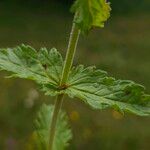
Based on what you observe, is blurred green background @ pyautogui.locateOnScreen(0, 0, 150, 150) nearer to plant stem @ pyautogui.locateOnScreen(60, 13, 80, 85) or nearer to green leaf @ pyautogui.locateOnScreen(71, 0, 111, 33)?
plant stem @ pyautogui.locateOnScreen(60, 13, 80, 85)

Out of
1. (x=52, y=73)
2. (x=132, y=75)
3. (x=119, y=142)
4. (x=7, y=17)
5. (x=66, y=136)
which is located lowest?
(x=66, y=136)

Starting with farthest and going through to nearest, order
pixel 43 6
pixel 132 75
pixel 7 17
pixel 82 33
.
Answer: pixel 43 6 < pixel 7 17 < pixel 132 75 < pixel 82 33

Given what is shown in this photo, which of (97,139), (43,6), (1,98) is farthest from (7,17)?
(97,139)

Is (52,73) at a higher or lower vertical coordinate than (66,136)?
higher

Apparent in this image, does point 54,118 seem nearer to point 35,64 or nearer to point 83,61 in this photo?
point 35,64

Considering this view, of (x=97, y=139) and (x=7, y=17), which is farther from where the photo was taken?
(x=7, y=17)

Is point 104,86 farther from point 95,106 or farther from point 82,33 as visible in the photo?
point 82,33

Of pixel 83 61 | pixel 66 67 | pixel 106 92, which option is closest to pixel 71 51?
pixel 66 67
